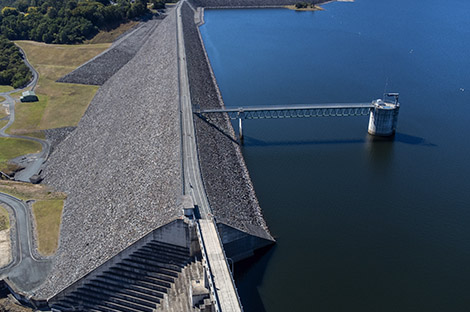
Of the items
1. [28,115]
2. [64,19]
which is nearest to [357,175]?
[28,115]

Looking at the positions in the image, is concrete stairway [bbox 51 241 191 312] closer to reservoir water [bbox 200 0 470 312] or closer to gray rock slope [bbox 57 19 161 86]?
reservoir water [bbox 200 0 470 312]

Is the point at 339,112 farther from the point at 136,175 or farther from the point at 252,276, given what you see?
the point at 252,276

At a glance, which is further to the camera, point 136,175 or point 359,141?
point 359,141

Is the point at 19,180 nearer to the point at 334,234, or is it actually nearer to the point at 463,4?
the point at 334,234

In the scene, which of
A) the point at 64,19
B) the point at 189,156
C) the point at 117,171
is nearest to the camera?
the point at 189,156

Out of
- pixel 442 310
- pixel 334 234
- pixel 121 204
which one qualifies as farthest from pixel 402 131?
pixel 121 204

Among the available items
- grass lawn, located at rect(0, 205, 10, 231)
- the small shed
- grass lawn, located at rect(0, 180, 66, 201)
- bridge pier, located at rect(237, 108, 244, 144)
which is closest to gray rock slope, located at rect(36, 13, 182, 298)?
grass lawn, located at rect(0, 180, 66, 201)
